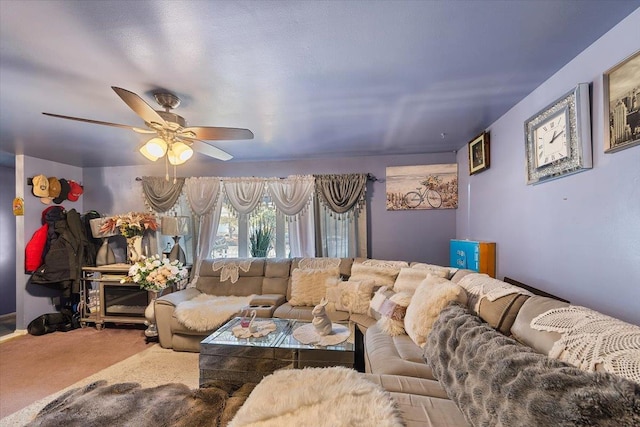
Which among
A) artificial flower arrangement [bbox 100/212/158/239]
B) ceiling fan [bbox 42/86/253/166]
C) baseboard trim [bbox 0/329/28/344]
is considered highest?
ceiling fan [bbox 42/86/253/166]

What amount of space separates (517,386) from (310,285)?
2.34 m

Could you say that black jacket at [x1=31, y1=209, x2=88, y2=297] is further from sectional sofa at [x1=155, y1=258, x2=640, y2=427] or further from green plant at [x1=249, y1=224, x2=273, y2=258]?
green plant at [x1=249, y1=224, x2=273, y2=258]

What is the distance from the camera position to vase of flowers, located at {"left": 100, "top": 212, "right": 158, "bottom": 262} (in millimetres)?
3447

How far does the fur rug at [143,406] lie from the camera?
171 centimetres

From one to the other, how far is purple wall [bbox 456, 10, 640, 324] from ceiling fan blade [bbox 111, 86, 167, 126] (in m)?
2.43

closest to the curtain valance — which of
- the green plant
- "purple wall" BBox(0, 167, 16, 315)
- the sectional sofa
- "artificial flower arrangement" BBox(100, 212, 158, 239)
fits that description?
the green plant

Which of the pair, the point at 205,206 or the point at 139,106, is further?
the point at 205,206

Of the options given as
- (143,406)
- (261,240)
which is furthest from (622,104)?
(261,240)

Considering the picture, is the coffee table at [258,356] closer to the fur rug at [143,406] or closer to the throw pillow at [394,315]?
the fur rug at [143,406]

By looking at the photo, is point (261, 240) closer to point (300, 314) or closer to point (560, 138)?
point (300, 314)

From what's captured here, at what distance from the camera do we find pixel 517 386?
2.94ft

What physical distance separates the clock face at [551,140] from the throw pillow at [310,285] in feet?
7.23

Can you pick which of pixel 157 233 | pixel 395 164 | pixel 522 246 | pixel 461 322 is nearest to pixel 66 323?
pixel 157 233

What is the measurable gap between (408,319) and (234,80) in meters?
2.11
